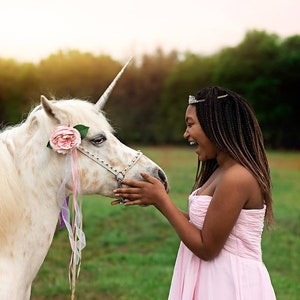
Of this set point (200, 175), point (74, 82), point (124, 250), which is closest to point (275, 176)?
point (74, 82)

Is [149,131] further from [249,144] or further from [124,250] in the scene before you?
[249,144]

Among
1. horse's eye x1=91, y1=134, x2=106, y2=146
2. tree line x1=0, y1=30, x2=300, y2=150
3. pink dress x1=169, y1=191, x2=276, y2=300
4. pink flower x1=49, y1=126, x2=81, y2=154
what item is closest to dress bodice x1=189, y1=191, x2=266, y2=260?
pink dress x1=169, y1=191, x2=276, y2=300

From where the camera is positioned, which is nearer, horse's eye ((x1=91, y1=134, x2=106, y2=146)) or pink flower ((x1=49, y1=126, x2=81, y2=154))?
pink flower ((x1=49, y1=126, x2=81, y2=154))

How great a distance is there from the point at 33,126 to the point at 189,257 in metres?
0.93

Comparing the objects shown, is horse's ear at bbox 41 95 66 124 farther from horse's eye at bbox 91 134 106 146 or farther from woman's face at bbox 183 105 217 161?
woman's face at bbox 183 105 217 161

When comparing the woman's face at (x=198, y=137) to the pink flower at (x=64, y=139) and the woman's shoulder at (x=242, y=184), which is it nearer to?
the woman's shoulder at (x=242, y=184)

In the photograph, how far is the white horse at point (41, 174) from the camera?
2389 mm

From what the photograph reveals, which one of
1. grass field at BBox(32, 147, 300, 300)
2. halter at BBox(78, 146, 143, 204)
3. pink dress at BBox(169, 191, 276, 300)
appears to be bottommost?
grass field at BBox(32, 147, 300, 300)

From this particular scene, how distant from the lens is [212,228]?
240cm

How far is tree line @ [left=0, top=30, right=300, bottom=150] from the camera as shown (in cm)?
1380

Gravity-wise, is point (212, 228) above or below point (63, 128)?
below

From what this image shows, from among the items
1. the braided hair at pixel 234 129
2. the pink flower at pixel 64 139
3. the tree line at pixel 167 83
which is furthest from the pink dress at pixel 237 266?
the tree line at pixel 167 83

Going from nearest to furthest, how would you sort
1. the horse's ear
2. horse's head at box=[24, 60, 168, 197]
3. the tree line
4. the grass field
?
the horse's ear
horse's head at box=[24, 60, 168, 197]
the grass field
the tree line

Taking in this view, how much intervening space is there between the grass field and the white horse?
3345 mm
